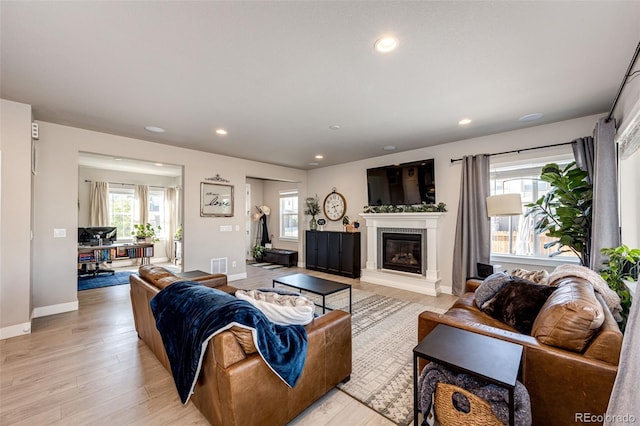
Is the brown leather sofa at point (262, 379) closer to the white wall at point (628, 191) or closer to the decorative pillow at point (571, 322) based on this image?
the decorative pillow at point (571, 322)

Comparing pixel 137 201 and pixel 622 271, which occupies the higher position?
pixel 137 201

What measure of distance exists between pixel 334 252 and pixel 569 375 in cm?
484

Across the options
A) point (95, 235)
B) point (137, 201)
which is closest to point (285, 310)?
point (95, 235)

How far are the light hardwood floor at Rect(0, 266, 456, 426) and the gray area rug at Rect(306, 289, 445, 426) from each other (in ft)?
0.46

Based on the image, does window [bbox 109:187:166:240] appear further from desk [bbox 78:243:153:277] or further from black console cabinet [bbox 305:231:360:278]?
black console cabinet [bbox 305:231:360:278]

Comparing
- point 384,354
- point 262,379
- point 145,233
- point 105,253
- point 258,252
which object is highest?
point 145,233

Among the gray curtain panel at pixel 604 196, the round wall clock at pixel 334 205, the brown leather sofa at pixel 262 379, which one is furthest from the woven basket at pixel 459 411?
the round wall clock at pixel 334 205

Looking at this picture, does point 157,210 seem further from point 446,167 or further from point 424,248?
point 446,167

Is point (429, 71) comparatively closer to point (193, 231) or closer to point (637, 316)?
point (637, 316)

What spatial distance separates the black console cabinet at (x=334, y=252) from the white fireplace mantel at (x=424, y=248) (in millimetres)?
332

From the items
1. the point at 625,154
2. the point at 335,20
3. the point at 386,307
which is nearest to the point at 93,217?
the point at 386,307

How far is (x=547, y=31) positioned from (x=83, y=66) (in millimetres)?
3578

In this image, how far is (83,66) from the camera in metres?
2.21

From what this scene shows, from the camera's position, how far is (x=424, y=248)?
16.0ft
